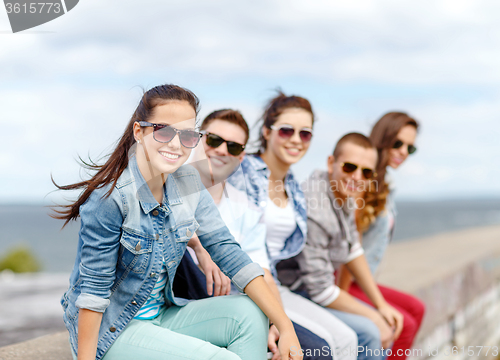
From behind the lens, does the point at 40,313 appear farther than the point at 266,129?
Yes

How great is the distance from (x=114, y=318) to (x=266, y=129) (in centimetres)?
152

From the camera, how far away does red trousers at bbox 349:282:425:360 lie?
3.04 metres

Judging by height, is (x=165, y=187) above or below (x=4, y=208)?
above

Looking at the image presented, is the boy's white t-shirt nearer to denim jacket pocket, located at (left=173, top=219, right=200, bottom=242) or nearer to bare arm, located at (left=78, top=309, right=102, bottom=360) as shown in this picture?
denim jacket pocket, located at (left=173, top=219, right=200, bottom=242)

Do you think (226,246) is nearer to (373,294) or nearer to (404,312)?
(373,294)

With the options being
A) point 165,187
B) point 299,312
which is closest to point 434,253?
point 299,312

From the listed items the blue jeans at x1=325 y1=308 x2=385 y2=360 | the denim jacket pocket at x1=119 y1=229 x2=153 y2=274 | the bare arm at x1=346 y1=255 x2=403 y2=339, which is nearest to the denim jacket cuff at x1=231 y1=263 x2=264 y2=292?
the denim jacket pocket at x1=119 y1=229 x2=153 y2=274

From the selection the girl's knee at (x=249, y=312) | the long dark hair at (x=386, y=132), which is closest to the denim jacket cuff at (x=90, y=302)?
the girl's knee at (x=249, y=312)

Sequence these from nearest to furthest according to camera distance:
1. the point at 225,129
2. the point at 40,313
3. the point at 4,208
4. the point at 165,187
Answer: the point at 165,187 < the point at 225,129 < the point at 40,313 < the point at 4,208

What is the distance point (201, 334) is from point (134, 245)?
18.7 inches

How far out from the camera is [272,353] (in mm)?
2016

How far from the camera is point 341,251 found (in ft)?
9.15

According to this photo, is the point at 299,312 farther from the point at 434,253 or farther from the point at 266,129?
the point at 434,253

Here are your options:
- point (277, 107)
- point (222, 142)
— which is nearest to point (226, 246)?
point (222, 142)
